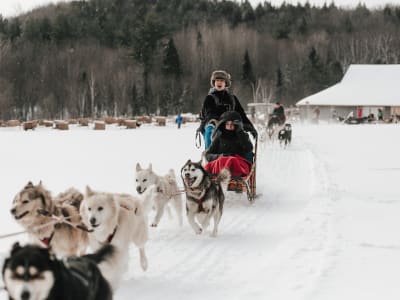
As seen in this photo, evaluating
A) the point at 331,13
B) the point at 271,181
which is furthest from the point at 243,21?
the point at 271,181

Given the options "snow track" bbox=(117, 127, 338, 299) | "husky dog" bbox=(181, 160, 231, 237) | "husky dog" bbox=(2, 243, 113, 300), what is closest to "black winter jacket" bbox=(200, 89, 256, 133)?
"snow track" bbox=(117, 127, 338, 299)

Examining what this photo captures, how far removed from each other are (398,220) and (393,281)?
2.30m

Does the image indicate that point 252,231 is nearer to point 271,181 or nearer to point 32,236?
point 32,236

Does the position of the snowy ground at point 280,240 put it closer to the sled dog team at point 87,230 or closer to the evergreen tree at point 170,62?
the sled dog team at point 87,230

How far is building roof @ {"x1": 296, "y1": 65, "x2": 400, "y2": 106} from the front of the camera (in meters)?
42.4

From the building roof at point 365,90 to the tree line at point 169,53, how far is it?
9.26 metres

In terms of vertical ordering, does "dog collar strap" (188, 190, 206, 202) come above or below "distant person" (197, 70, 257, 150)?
below

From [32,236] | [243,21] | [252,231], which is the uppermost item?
[243,21]

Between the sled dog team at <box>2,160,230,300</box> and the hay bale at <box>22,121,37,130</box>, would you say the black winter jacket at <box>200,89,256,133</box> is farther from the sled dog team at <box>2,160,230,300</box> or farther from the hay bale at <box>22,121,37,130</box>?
the hay bale at <box>22,121,37,130</box>

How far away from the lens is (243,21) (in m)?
80.9

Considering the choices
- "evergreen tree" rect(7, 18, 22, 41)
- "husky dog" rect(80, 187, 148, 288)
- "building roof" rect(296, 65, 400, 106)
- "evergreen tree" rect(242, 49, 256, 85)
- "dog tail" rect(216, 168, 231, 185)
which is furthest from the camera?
"evergreen tree" rect(242, 49, 256, 85)

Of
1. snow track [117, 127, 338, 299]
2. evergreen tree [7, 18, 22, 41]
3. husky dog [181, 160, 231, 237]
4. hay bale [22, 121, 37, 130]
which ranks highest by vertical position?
evergreen tree [7, 18, 22, 41]

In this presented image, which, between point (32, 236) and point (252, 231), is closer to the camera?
point (32, 236)

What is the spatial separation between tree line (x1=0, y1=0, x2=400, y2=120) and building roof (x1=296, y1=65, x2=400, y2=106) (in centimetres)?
926
